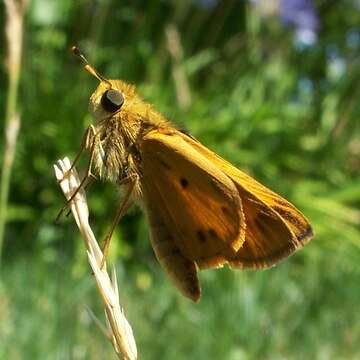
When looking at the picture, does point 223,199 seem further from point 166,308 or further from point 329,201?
point 329,201

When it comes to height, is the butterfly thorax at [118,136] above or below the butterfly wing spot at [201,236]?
above

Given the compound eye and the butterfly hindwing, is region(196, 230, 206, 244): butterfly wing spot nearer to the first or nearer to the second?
the butterfly hindwing

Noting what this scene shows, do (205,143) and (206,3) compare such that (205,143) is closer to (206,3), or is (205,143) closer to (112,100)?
(206,3)

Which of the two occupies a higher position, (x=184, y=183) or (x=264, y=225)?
(x=184, y=183)

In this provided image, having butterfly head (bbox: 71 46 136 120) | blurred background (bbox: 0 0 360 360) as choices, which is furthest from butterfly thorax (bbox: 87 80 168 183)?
blurred background (bbox: 0 0 360 360)

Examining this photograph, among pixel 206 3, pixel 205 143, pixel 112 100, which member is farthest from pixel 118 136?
pixel 206 3

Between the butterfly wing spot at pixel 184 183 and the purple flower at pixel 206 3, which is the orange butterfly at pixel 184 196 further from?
the purple flower at pixel 206 3

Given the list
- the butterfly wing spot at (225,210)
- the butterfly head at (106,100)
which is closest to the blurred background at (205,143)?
the butterfly head at (106,100)
